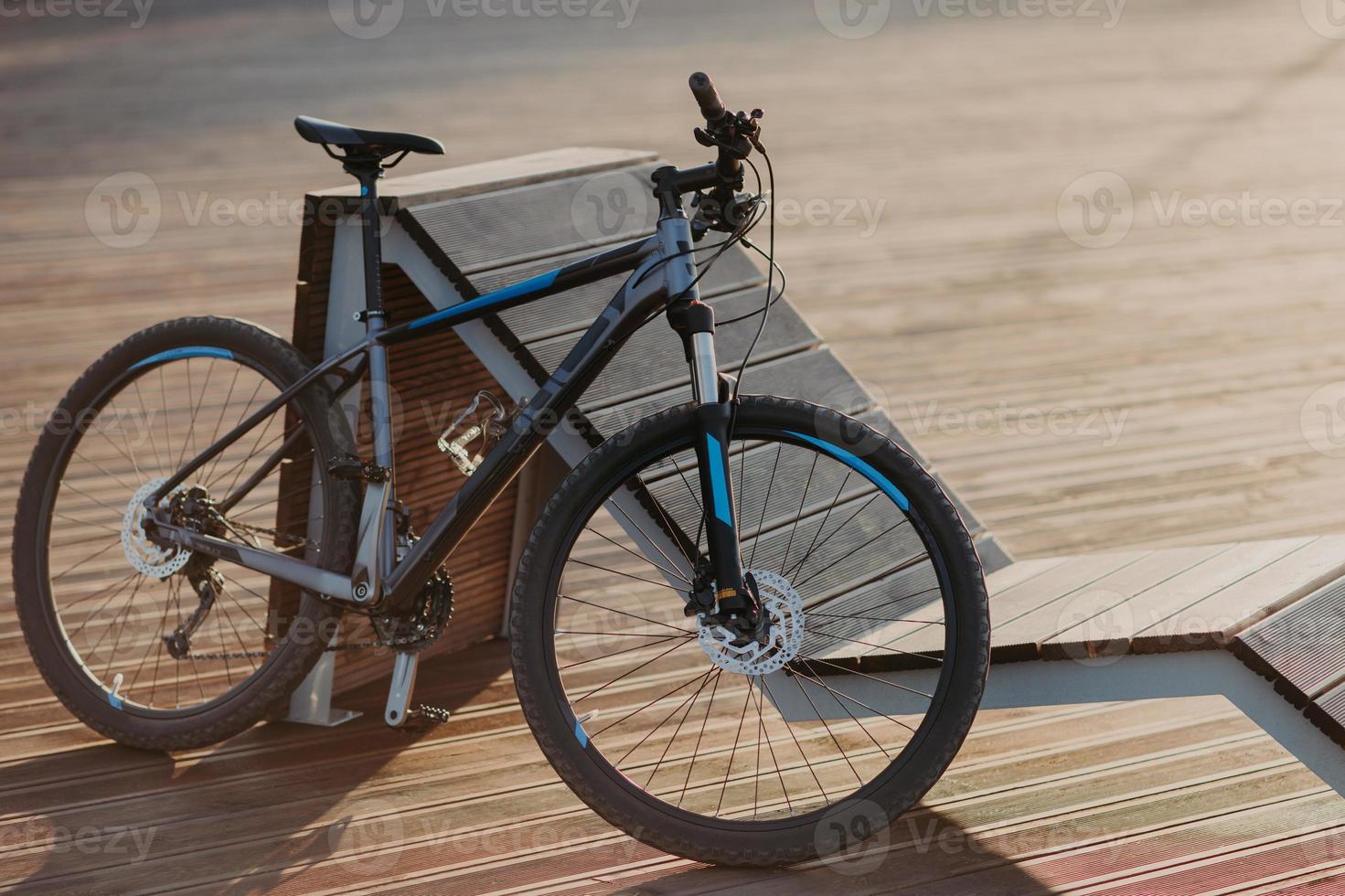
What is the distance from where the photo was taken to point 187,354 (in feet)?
7.85

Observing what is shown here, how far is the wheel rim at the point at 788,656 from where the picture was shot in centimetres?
193

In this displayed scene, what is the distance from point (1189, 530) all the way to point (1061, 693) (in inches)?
60.1

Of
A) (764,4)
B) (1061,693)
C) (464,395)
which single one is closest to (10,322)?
(464,395)

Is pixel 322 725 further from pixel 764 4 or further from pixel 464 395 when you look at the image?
pixel 764 4

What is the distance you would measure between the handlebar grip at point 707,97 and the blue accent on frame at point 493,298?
374 millimetres

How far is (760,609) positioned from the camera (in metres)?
1.87
